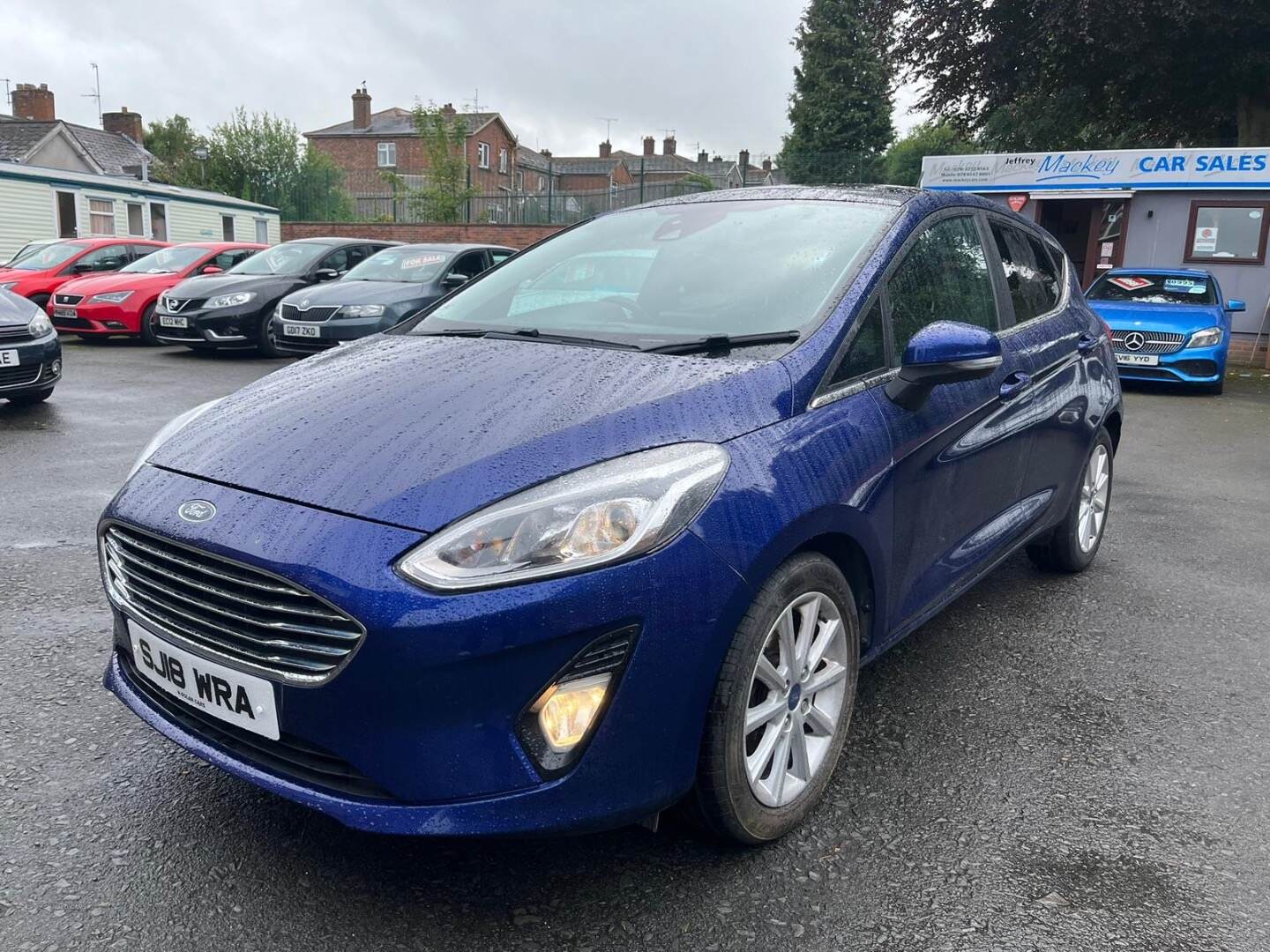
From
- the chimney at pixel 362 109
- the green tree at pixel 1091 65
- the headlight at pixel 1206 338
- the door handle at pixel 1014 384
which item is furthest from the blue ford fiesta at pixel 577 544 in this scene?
the chimney at pixel 362 109

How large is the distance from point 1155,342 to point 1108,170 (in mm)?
7234

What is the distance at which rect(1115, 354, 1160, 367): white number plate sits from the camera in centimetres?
1153

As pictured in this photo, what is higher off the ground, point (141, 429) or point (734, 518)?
point (734, 518)

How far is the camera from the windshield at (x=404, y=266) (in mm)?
12258

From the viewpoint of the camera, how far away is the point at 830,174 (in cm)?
2742

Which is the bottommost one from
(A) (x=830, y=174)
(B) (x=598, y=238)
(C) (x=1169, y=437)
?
(C) (x=1169, y=437)

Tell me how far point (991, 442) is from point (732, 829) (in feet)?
5.41

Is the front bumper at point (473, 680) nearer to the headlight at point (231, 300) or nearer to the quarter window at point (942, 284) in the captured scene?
the quarter window at point (942, 284)

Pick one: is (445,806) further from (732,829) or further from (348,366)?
(348,366)

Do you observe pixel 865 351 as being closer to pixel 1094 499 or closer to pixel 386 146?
pixel 1094 499

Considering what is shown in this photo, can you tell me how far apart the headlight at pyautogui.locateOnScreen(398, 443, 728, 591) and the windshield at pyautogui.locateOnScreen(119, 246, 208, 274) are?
46.8 ft

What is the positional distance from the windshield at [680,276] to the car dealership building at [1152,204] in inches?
531

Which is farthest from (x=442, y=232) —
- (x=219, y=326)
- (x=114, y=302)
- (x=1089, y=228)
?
(x=219, y=326)

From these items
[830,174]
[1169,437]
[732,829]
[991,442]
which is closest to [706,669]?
[732,829]
